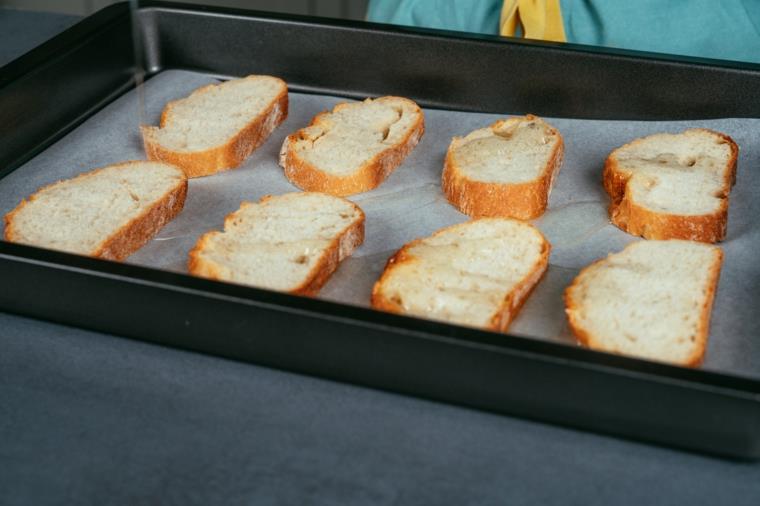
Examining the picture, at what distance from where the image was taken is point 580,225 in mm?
1994

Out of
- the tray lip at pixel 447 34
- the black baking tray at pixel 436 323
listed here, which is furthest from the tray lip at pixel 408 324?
the tray lip at pixel 447 34

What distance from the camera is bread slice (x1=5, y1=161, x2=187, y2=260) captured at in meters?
1.87

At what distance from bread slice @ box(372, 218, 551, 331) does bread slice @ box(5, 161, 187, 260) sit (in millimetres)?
530

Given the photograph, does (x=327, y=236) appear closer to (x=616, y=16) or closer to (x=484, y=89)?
(x=484, y=89)

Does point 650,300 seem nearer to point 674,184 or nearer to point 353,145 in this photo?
point 674,184

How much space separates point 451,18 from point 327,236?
49.5 inches

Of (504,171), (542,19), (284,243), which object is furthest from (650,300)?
(542,19)

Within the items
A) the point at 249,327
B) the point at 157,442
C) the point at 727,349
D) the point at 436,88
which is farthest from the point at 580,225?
the point at 157,442

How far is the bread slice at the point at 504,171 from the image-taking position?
2021 millimetres

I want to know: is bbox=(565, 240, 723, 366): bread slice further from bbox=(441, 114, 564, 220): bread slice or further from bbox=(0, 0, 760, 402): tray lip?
bbox=(441, 114, 564, 220): bread slice

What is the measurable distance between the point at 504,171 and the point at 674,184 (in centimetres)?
35

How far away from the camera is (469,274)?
1712mm

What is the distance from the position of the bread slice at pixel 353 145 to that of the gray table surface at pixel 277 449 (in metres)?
0.72

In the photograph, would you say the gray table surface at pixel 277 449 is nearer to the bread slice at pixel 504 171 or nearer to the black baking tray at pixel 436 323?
the black baking tray at pixel 436 323
